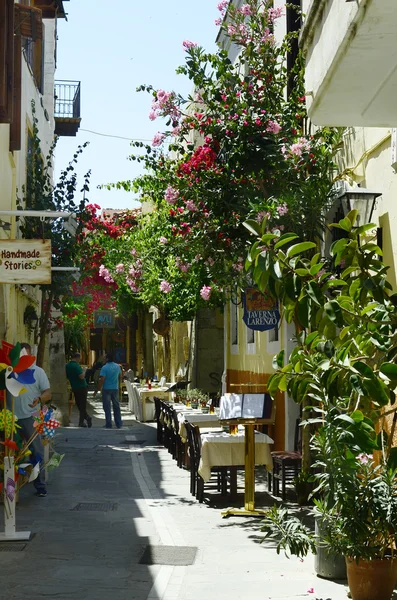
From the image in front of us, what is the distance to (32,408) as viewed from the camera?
12.7 metres

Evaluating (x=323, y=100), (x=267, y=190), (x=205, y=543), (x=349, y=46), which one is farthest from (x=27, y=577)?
(x=267, y=190)

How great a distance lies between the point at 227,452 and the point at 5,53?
5.45m

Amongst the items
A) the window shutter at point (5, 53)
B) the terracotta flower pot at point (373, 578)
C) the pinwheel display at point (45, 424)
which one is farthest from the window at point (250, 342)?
the terracotta flower pot at point (373, 578)

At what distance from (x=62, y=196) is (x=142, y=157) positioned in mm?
7147

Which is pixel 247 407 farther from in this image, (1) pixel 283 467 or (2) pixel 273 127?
(2) pixel 273 127

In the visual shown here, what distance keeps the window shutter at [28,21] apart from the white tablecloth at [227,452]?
7.79 meters

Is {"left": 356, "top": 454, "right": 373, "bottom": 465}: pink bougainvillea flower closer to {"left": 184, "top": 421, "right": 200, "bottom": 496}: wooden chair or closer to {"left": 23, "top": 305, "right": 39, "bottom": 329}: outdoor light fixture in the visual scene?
{"left": 184, "top": 421, "right": 200, "bottom": 496}: wooden chair

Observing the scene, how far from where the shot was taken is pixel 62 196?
2072 centimetres

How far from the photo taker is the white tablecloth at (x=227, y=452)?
12352 mm

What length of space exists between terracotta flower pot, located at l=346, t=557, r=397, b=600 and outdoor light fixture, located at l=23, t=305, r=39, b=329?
1442cm

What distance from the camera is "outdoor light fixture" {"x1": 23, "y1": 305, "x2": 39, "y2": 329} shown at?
21.0 m

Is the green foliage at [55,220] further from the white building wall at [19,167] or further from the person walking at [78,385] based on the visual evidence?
the person walking at [78,385]

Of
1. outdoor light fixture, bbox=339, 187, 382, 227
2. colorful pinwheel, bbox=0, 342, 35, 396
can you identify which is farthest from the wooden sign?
outdoor light fixture, bbox=339, 187, 382, 227

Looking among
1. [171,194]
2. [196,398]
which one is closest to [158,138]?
A: [171,194]
